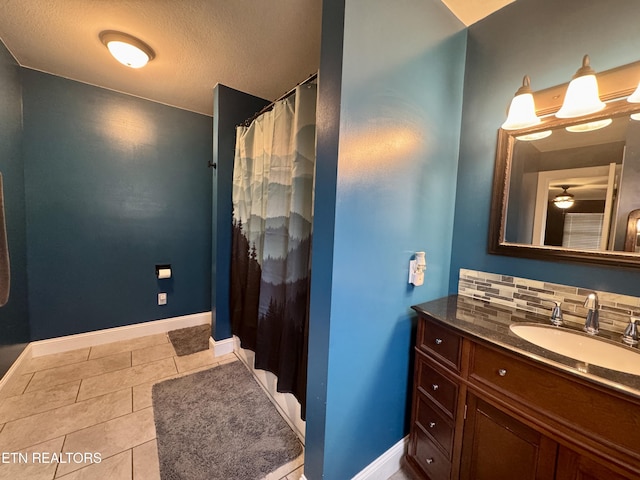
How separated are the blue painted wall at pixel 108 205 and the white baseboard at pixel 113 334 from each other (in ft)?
0.20

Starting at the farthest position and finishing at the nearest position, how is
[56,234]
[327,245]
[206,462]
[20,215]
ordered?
[56,234]
[20,215]
[206,462]
[327,245]

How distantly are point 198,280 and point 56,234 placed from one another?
1283mm

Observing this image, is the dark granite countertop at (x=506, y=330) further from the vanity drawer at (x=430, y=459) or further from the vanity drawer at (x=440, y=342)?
the vanity drawer at (x=430, y=459)

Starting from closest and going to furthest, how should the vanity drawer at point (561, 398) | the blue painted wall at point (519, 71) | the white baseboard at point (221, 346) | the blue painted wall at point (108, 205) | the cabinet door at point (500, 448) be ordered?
the vanity drawer at point (561, 398) < the cabinet door at point (500, 448) < the blue painted wall at point (519, 71) < the blue painted wall at point (108, 205) < the white baseboard at point (221, 346)

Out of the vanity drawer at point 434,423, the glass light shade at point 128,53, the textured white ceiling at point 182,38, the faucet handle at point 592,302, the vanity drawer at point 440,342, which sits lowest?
the vanity drawer at point 434,423

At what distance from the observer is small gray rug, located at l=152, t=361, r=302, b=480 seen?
1271 mm

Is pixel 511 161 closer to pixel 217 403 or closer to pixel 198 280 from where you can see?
pixel 217 403

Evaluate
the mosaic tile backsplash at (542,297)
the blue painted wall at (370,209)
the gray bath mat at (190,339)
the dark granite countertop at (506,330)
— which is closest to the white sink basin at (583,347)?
the dark granite countertop at (506,330)

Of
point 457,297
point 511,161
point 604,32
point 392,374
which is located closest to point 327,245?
point 392,374

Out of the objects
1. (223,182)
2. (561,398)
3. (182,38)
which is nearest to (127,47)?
(182,38)

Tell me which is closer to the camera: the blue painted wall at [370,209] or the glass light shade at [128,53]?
the blue painted wall at [370,209]

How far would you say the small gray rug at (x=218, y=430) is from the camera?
1.27 metres

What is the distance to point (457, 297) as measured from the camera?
1.48m

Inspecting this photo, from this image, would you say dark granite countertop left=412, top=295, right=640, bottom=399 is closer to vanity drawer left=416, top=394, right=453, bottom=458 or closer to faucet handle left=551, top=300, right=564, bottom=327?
faucet handle left=551, top=300, right=564, bottom=327
